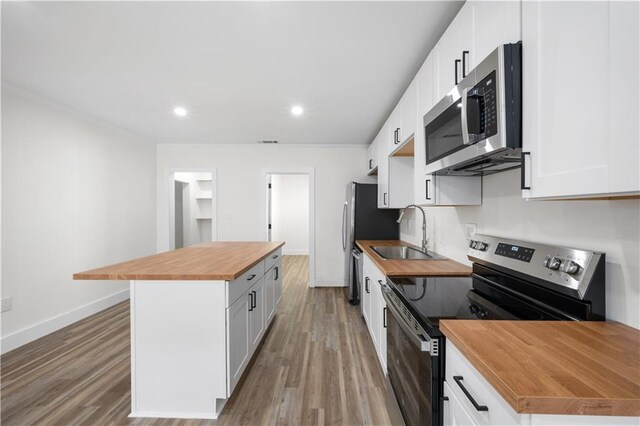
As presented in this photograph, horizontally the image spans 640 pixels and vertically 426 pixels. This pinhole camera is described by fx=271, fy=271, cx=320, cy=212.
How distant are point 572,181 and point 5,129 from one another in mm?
4068

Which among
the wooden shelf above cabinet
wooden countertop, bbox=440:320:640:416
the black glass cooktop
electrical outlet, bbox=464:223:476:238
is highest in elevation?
the wooden shelf above cabinet

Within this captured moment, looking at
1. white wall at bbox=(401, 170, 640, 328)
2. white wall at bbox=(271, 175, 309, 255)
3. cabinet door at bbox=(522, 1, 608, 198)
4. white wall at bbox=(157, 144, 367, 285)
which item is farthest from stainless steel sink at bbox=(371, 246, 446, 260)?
white wall at bbox=(271, 175, 309, 255)

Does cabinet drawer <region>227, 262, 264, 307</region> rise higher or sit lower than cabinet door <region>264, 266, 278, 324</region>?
higher

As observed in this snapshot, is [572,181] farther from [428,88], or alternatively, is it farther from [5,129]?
[5,129]

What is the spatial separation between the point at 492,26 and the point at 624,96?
676mm

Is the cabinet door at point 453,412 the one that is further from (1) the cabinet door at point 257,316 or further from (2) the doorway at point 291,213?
(2) the doorway at point 291,213

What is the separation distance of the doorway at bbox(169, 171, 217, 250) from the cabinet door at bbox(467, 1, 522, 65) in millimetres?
5229

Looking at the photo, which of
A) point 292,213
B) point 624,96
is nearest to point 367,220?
point 624,96

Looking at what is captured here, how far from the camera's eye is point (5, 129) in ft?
8.20

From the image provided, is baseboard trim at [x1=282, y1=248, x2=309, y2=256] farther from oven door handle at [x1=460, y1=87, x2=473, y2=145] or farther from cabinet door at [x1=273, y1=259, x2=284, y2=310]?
oven door handle at [x1=460, y1=87, x2=473, y2=145]

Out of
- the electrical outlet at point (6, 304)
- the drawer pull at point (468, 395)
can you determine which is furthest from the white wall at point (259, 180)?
the drawer pull at point (468, 395)

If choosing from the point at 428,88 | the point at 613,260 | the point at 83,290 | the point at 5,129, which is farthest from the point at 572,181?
the point at 83,290

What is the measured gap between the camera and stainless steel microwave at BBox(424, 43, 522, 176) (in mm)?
953

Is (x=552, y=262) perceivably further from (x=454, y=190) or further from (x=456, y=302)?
(x=454, y=190)
